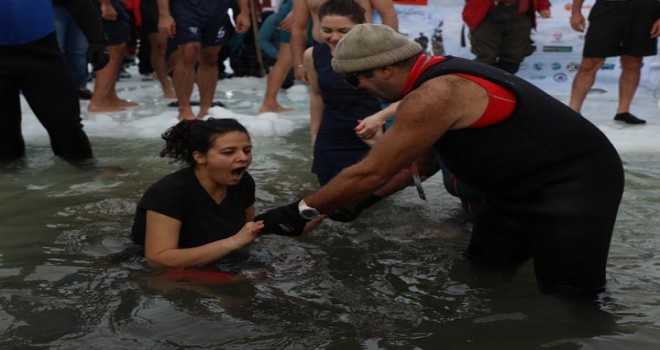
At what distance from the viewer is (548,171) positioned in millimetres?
3213

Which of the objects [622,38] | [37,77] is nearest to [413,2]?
[622,38]

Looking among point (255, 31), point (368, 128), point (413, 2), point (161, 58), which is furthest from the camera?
point (255, 31)

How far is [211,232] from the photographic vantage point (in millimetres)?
3875

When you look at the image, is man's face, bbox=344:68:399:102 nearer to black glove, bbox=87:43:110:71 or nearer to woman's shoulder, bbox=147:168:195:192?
woman's shoulder, bbox=147:168:195:192

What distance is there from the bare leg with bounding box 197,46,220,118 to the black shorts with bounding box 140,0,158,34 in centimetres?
129

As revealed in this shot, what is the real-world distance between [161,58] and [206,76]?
5.31 feet

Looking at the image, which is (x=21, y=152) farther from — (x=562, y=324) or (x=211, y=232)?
(x=562, y=324)

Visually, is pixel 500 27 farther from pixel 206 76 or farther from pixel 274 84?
pixel 206 76

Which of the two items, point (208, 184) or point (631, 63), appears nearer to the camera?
point (208, 184)

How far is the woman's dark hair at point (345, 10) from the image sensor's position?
186 inches

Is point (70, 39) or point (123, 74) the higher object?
point (70, 39)

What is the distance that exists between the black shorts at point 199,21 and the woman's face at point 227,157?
4146 mm

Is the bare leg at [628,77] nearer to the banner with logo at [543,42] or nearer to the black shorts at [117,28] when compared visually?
the banner with logo at [543,42]

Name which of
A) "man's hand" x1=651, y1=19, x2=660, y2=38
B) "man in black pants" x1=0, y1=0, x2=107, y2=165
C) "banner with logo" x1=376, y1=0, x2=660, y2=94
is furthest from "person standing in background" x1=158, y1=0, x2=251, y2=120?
"man's hand" x1=651, y1=19, x2=660, y2=38
